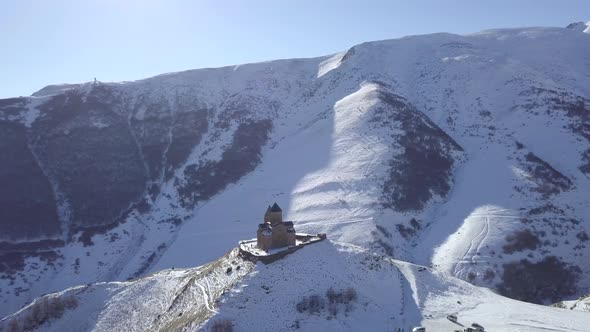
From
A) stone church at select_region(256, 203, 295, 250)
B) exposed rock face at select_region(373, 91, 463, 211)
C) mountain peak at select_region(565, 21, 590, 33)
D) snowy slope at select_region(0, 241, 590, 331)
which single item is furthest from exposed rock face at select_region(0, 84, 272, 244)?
mountain peak at select_region(565, 21, 590, 33)

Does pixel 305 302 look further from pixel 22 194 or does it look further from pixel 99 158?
pixel 99 158

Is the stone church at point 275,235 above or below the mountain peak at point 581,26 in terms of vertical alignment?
below

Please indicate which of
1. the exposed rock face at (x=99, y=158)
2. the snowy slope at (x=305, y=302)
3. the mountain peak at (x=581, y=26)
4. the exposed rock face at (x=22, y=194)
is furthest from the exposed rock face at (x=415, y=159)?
the mountain peak at (x=581, y=26)

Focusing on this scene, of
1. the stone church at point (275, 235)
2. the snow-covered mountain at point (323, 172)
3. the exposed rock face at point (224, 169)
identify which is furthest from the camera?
the exposed rock face at point (224, 169)

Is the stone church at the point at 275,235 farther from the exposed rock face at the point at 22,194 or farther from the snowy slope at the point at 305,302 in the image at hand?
the exposed rock face at the point at 22,194

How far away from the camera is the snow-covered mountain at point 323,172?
207ft

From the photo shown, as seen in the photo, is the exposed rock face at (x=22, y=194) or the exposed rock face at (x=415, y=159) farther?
the exposed rock face at (x=22, y=194)

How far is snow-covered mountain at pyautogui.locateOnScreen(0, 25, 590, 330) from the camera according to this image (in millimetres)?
63031

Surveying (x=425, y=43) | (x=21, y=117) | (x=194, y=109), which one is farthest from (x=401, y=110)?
(x=21, y=117)

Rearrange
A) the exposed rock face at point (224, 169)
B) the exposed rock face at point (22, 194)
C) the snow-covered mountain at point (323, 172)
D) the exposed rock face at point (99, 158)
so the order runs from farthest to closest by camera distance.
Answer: the exposed rock face at point (224, 169) < the exposed rock face at point (99, 158) < the exposed rock face at point (22, 194) < the snow-covered mountain at point (323, 172)

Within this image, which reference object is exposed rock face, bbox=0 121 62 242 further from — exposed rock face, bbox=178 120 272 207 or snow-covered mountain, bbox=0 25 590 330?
exposed rock face, bbox=178 120 272 207

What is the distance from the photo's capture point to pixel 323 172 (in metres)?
85.8

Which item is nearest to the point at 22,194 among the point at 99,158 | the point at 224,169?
the point at 99,158

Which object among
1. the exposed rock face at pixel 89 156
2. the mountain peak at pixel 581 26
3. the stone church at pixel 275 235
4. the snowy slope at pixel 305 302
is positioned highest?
the mountain peak at pixel 581 26
